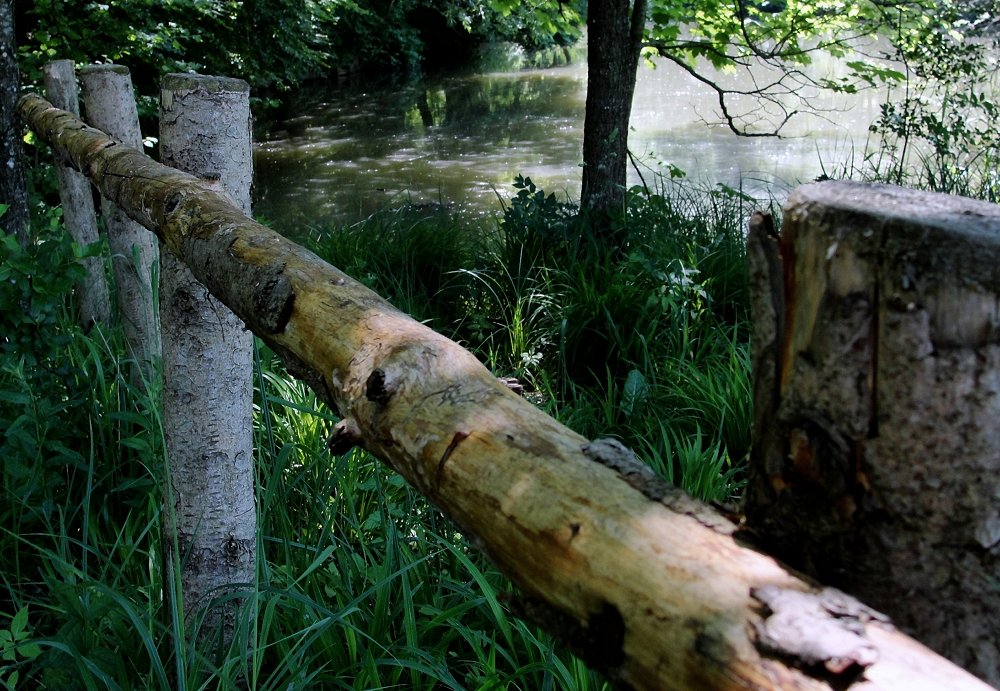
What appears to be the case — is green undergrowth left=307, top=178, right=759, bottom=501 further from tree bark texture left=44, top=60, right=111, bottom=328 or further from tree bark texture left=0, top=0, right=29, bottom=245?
tree bark texture left=0, top=0, right=29, bottom=245

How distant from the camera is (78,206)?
13.5 ft

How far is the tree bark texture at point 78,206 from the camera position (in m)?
3.92

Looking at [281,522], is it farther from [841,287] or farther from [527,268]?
[527,268]

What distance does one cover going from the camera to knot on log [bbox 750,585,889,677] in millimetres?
631

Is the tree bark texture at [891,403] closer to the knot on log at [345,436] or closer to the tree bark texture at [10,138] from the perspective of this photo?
the knot on log at [345,436]

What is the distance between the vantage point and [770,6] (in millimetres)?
5832

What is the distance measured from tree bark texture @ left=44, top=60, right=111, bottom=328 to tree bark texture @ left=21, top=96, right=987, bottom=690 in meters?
3.15

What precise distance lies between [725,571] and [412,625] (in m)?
1.41

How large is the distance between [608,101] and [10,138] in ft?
10.3

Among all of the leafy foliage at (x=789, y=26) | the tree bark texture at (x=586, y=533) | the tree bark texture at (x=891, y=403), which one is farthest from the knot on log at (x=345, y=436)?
the leafy foliage at (x=789, y=26)

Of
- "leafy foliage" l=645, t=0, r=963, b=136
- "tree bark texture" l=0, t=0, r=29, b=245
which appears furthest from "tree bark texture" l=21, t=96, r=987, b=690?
"leafy foliage" l=645, t=0, r=963, b=136

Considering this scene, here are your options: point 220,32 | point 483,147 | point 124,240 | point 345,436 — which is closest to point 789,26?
point 124,240

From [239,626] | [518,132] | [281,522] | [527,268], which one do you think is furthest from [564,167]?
[239,626]

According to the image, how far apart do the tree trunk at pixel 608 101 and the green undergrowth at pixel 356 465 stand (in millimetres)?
207
